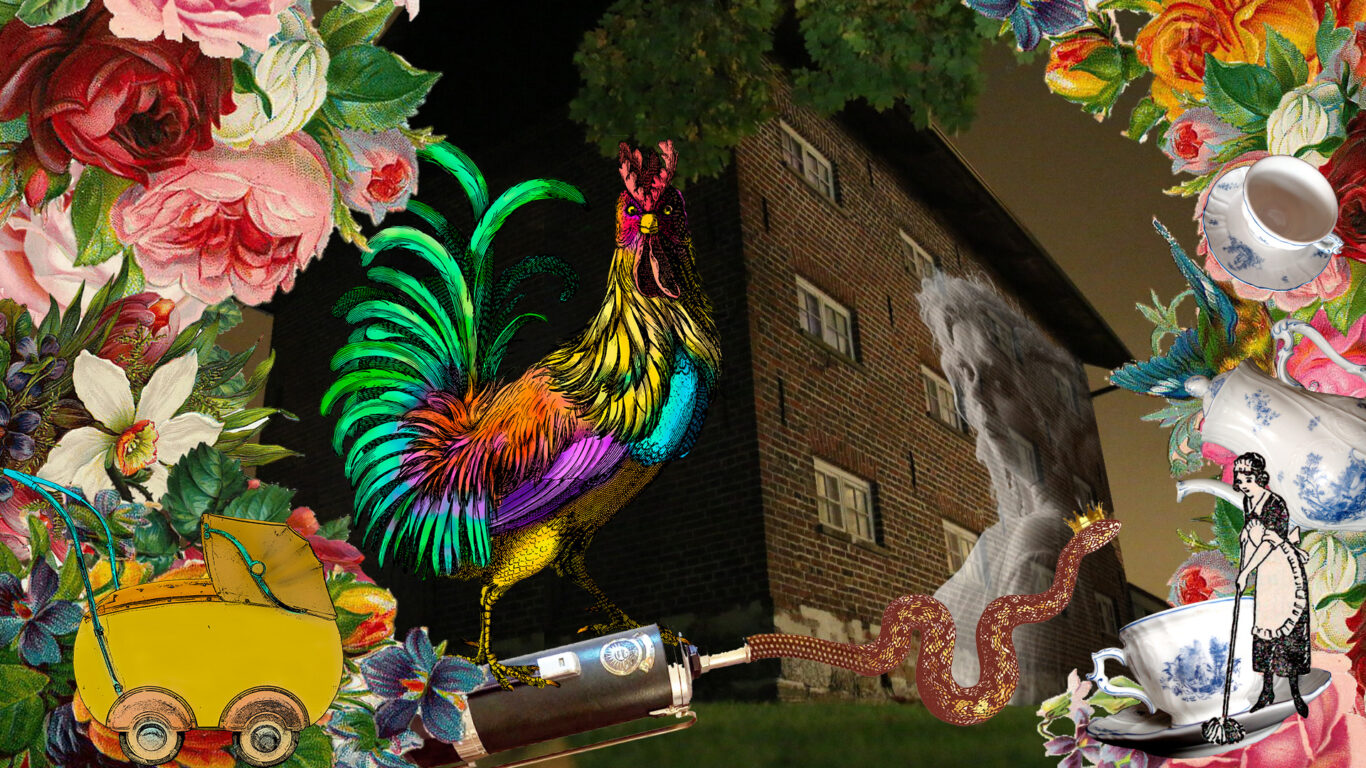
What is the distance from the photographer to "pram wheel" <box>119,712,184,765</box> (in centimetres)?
110

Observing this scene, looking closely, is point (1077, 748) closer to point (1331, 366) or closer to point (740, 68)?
point (1331, 366)

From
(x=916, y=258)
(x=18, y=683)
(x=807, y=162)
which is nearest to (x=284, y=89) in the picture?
(x=18, y=683)

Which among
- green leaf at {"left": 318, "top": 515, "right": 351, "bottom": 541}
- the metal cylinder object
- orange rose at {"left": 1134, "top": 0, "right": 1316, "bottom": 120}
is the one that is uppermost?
orange rose at {"left": 1134, "top": 0, "right": 1316, "bottom": 120}

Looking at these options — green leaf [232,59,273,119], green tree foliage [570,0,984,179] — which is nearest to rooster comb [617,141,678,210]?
green tree foliage [570,0,984,179]

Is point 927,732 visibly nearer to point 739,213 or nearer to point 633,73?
point 739,213

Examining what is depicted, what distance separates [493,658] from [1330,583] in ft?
4.45

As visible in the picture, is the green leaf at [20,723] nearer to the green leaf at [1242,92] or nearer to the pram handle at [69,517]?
the pram handle at [69,517]

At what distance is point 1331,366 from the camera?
1579 millimetres

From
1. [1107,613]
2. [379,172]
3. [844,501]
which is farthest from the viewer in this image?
[844,501]

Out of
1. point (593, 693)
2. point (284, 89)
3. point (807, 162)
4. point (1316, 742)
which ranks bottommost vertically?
point (1316, 742)

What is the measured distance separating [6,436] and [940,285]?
74.5 inches

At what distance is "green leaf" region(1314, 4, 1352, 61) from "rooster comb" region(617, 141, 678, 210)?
1175 mm

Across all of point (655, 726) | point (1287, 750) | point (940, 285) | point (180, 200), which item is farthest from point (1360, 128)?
point (180, 200)

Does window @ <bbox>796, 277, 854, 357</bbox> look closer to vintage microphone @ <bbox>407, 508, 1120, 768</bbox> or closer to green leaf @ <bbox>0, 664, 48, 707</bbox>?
vintage microphone @ <bbox>407, 508, 1120, 768</bbox>
